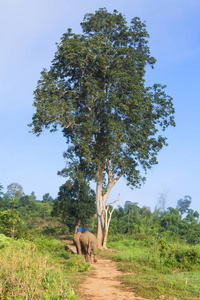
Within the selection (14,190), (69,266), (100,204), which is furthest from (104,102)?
(14,190)

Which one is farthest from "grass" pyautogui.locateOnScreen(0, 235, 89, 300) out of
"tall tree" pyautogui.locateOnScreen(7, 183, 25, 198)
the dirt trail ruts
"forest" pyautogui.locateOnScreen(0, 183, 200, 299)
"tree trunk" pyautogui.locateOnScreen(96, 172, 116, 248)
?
"tall tree" pyautogui.locateOnScreen(7, 183, 25, 198)

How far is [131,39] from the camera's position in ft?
81.9

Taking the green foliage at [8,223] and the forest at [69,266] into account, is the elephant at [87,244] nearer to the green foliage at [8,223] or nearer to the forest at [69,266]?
the forest at [69,266]

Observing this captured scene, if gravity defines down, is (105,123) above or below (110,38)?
below

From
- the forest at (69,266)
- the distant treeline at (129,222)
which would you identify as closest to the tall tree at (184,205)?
the distant treeline at (129,222)

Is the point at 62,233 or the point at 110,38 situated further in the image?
the point at 62,233

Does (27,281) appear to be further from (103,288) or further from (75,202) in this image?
(75,202)

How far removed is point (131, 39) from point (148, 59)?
6.37ft

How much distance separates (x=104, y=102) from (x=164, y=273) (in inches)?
564

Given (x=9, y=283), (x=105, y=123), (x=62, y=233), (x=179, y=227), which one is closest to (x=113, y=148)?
(x=105, y=123)

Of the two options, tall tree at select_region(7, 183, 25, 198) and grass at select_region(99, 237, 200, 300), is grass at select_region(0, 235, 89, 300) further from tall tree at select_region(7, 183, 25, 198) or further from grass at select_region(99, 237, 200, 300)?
tall tree at select_region(7, 183, 25, 198)

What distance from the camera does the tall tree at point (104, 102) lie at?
2209cm

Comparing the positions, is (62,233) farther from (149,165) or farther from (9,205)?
(9,205)

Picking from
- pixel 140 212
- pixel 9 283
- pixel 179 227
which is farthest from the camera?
pixel 140 212
